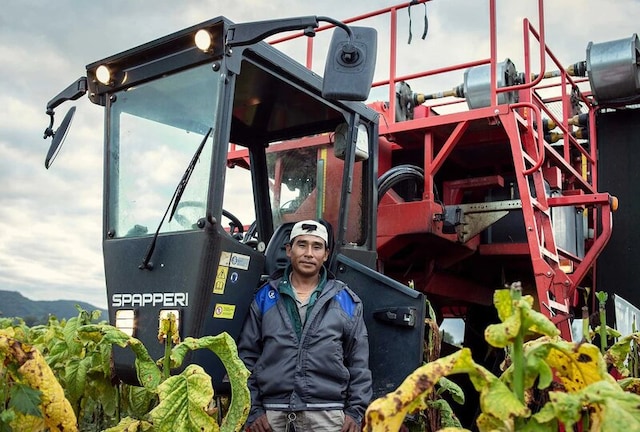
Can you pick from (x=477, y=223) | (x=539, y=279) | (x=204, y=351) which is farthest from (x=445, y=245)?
(x=204, y=351)

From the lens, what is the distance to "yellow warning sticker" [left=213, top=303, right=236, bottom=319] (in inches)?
121

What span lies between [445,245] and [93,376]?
2569 mm

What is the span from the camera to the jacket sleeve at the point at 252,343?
3.06m

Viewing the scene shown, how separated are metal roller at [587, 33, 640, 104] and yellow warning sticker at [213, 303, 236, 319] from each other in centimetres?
413

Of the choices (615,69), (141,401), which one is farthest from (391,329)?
(615,69)

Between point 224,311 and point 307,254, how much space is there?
49cm

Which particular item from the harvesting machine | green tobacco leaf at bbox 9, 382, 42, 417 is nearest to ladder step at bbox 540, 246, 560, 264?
the harvesting machine

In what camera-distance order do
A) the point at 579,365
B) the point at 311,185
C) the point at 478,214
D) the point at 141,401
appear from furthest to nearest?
1. the point at 478,214
2. the point at 311,185
3. the point at 141,401
4. the point at 579,365

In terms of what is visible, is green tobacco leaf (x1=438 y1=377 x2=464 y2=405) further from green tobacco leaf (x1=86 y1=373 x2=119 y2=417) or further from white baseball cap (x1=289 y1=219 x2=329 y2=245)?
green tobacco leaf (x1=86 y1=373 x2=119 y2=417)

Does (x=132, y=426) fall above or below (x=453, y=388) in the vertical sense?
below

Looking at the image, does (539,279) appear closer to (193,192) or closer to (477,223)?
(477,223)

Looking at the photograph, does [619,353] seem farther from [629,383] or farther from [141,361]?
[141,361]

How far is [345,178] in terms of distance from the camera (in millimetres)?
3869

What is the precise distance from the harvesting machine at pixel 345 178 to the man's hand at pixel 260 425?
0.23 meters
